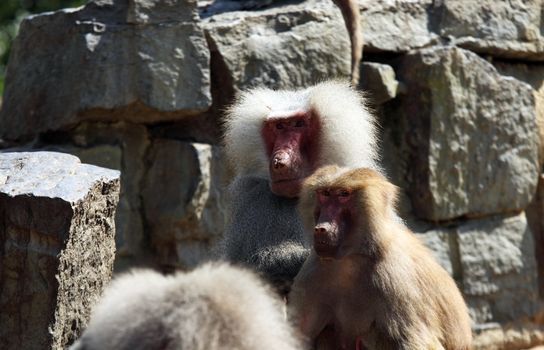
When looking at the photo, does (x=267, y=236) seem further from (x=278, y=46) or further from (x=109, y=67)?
(x=278, y=46)

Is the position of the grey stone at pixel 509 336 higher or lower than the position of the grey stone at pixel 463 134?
lower

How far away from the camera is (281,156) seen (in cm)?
448

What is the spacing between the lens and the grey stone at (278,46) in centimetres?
616

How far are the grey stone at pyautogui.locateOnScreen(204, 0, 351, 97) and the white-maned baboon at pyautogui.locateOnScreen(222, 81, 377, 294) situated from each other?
124 cm

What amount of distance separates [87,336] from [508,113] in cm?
517

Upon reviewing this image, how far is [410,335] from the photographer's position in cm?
364

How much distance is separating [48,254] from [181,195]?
7.69 ft

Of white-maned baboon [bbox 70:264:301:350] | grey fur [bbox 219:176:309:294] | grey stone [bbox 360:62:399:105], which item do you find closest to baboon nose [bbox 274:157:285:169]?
grey fur [bbox 219:176:309:294]

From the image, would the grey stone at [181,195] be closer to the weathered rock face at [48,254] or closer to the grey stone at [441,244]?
the grey stone at [441,244]

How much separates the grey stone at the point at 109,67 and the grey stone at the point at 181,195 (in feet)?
0.85

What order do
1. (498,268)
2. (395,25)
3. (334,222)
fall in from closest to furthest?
(334,222) → (395,25) → (498,268)

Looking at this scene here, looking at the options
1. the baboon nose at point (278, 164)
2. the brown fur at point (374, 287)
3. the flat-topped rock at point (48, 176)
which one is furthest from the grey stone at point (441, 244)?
the flat-topped rock at point (48, 176)

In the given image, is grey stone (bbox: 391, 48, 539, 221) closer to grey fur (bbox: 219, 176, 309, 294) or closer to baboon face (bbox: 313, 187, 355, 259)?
grey fur (bbox: 219, 176, 309, 294)

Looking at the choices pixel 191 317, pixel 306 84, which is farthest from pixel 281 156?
pixel 191 317
